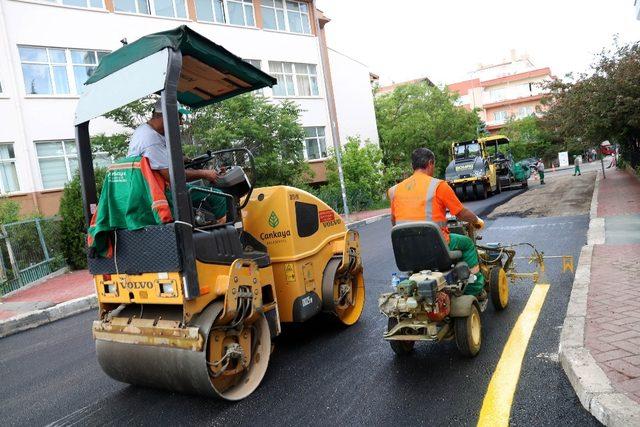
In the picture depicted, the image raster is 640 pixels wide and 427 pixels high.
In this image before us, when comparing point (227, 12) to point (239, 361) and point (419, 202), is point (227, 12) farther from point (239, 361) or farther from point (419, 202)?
point (239, 361)

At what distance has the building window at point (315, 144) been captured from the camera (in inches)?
1047

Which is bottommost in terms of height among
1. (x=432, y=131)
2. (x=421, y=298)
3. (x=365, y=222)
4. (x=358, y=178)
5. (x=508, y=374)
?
(x=365, y=222)

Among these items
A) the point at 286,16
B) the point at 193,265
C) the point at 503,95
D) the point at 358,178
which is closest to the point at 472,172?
the point at 358,178

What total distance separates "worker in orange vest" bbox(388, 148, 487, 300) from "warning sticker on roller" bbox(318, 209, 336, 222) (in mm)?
940

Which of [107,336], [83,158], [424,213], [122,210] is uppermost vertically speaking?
[83,158]

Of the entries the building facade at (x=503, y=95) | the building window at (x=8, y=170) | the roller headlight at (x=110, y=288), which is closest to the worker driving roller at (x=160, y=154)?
the roller headlight at (x=110, y=288)

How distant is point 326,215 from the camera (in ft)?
18.1

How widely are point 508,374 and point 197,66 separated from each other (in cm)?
363

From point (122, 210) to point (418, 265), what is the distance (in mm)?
2476

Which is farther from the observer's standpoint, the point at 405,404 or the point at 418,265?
the point at 418,265

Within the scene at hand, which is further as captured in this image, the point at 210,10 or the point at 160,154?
the point at 210,10

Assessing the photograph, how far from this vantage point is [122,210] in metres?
3.96

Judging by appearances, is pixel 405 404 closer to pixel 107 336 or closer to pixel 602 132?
pixel 107 336

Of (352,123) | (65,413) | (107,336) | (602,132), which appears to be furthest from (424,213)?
(352,123)
